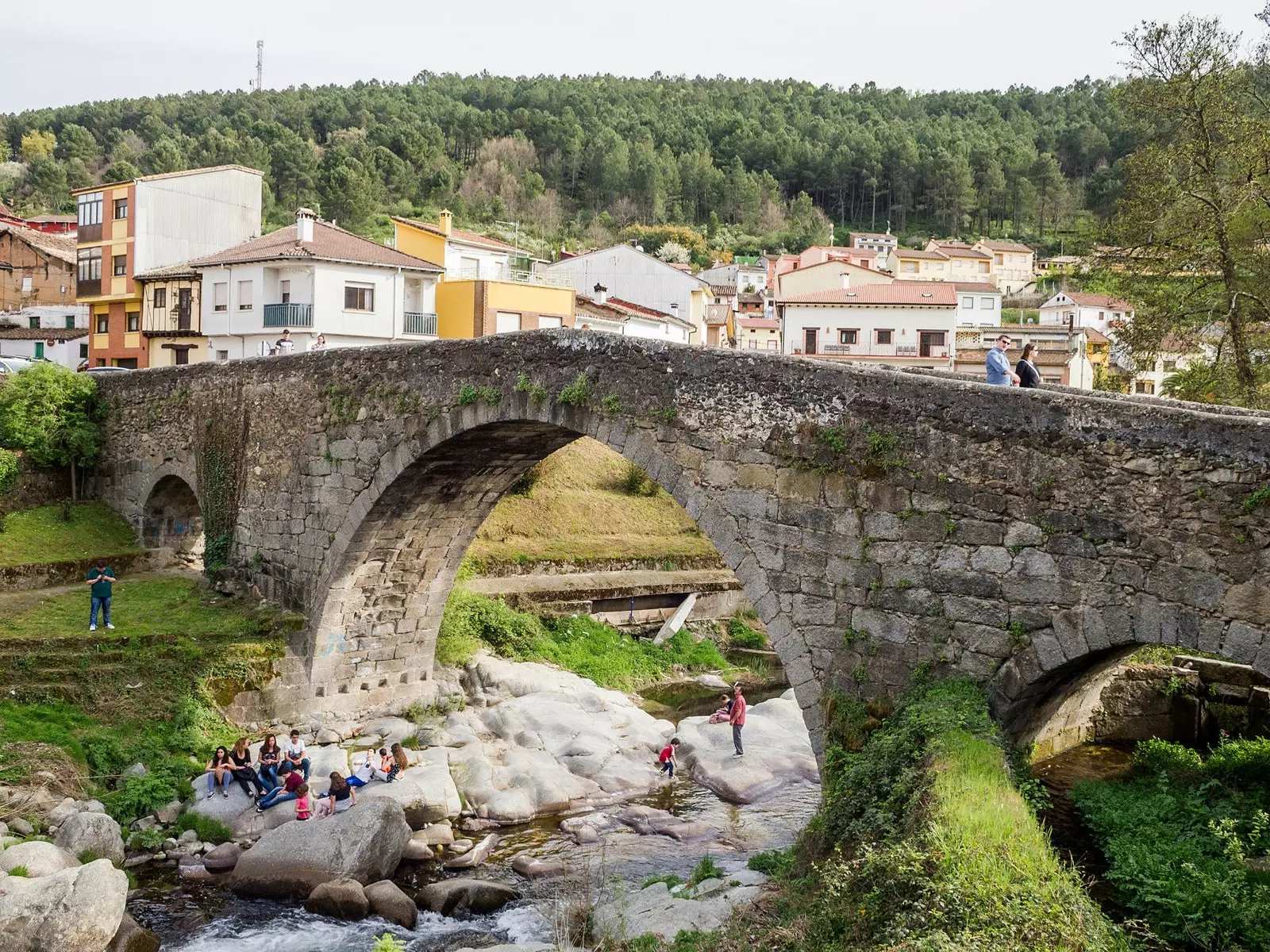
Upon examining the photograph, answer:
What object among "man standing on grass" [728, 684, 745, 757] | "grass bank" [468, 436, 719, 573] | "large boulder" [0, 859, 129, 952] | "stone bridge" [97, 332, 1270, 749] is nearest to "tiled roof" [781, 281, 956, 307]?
"grass bank" [468, 436, 719, 573]

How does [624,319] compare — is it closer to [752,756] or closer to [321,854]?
[752,756]

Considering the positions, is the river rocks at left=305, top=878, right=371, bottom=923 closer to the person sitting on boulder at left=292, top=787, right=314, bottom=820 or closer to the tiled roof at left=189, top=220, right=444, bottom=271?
the person sitting on boulder at left=292, top=787, right=314, bottom=820

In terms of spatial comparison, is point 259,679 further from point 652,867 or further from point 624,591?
point 624,591

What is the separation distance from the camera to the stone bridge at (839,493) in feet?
28.2

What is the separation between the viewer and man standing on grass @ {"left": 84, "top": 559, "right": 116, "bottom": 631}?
16.6 m

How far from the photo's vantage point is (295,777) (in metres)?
14.6

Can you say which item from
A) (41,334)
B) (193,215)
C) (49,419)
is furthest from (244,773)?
(41,334)

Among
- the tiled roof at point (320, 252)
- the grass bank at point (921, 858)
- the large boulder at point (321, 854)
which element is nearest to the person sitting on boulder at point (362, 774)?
the large boulder at point (321, 854)

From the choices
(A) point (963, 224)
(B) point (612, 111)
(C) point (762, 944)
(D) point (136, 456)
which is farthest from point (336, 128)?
(C) point (762, 944)

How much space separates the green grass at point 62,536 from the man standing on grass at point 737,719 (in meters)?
12.1

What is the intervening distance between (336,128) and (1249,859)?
96641 millimetres

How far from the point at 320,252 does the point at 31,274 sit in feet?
91.5

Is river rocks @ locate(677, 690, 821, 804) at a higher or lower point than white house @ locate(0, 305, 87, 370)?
lower

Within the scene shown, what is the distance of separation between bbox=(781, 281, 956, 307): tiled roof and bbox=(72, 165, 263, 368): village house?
61.5 ft
